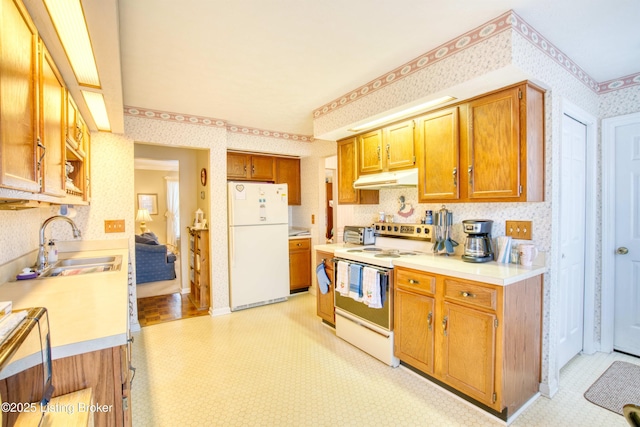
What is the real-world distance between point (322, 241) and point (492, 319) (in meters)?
2.83

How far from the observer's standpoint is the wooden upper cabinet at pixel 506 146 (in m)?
1.97

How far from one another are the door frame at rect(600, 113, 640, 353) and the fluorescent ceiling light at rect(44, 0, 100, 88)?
3748 mm

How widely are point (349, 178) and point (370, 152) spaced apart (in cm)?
43

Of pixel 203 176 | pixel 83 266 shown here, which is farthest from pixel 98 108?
pixel 203 176

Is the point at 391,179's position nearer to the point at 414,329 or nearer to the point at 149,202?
the point at 414,329

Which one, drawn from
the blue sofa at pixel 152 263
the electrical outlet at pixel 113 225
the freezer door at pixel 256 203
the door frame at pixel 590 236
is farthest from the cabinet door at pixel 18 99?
the blue sofa at pixel 152 263

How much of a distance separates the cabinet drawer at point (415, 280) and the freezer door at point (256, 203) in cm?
212

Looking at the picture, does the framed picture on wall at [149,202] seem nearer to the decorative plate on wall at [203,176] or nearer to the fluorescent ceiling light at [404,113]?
the decorative plate on wall at [203,176]

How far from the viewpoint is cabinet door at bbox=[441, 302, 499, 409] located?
1833 millimetres

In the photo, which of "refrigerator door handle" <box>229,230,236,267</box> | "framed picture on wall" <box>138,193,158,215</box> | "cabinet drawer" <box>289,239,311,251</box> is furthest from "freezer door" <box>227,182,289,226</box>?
"framed picture on wall" <box>138,193,158,215</box>

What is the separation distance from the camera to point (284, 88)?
2762 millimetres

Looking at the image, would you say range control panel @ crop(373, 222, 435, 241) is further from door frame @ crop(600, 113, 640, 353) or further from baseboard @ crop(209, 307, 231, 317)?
baseboard @ crop(209, 307, 231, 317)

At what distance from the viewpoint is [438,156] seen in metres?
2.45

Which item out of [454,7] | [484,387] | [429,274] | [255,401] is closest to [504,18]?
[454,7]
